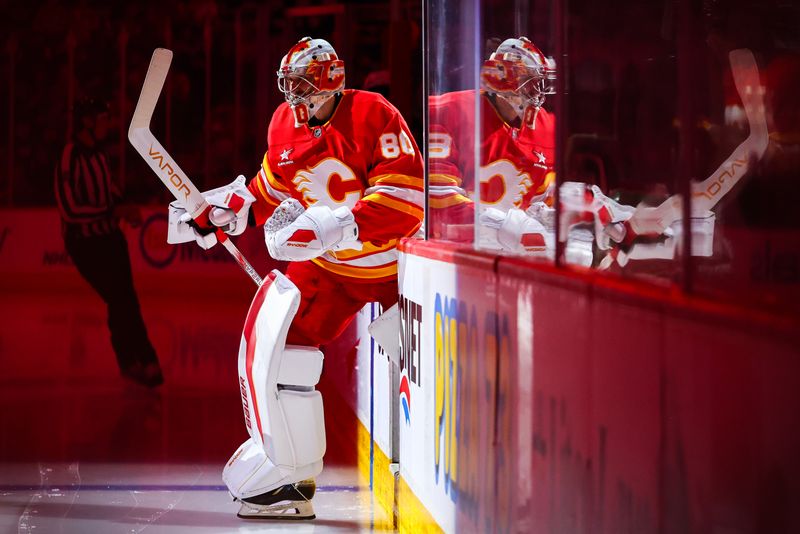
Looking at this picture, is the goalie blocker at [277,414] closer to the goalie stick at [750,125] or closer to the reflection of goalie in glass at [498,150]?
the reflection of goalie in glass at [498,150]

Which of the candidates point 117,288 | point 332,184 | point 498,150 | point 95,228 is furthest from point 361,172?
point 95,228

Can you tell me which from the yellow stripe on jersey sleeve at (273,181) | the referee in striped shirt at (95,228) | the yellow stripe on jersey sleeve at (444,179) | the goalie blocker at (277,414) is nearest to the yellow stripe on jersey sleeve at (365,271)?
the goalie blocker at (277,414)

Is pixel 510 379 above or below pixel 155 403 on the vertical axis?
above

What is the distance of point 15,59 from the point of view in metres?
8.64

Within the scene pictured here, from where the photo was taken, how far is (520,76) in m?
2.47

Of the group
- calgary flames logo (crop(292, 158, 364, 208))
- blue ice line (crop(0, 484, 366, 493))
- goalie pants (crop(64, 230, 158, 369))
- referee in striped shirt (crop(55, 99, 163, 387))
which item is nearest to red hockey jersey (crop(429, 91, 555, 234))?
calgary flames logo (crop(292, 158, 364, 208))

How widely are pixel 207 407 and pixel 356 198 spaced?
271cm

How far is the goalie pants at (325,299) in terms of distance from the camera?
320cm

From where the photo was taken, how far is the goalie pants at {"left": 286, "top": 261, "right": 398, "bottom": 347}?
320 centimetres

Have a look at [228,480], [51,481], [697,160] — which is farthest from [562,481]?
[51,481]

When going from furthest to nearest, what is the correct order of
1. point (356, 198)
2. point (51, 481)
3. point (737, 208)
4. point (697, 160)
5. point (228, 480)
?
point (51, 481) → point (228, 480) → point (356, 198) → point (737, 208) → point (697, 160)

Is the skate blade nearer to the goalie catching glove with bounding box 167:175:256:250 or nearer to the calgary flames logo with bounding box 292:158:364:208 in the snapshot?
the goalie catching glove with bounding box 167:175:256:250

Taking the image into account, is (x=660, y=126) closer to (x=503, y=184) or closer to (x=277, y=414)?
(x=503, y=184)

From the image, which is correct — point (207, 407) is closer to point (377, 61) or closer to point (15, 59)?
point (377, 61)
